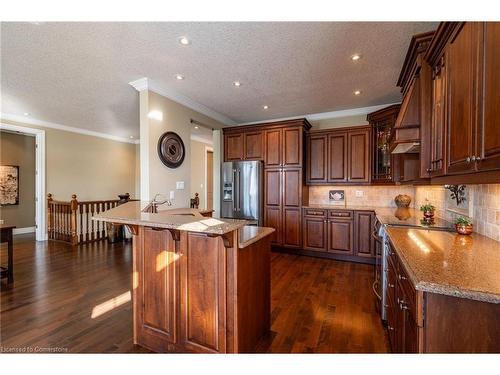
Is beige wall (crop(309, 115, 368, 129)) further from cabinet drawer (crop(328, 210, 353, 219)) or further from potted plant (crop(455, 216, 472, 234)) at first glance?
potted plant (crop(455, 216, 472, 234))

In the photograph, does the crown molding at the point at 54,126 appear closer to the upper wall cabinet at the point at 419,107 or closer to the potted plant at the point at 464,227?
the upper wall cabinet at the point at 419,107

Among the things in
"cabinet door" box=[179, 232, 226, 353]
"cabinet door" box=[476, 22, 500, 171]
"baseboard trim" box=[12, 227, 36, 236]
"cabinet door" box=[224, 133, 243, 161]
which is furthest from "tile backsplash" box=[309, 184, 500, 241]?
"baseboard trim" box=[12, 227, 36, 236]

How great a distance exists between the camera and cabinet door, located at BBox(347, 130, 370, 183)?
3.89 m

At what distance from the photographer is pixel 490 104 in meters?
0.98

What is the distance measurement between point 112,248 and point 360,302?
4.41 meters

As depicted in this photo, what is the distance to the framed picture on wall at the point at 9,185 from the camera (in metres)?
5.59

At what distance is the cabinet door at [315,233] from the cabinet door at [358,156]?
3.06 ft

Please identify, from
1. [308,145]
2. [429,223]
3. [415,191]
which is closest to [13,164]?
[308,145]

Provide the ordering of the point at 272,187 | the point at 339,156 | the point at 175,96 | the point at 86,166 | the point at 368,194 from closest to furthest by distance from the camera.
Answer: the point at 175,96, the point at 339,156, the point at 368,194, the point at 272,187, the point at 86,166

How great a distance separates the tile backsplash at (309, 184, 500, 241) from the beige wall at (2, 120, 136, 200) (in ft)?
18.7

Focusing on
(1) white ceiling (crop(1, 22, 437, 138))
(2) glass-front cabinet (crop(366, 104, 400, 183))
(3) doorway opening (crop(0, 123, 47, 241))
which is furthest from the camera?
(3) doorway opening (crop(0, 123, 47, 241))

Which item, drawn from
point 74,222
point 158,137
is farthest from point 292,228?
point 74,222

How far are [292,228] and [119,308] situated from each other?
9.26ft

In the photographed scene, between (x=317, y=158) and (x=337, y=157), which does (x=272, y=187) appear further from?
(x=337, y=157)
